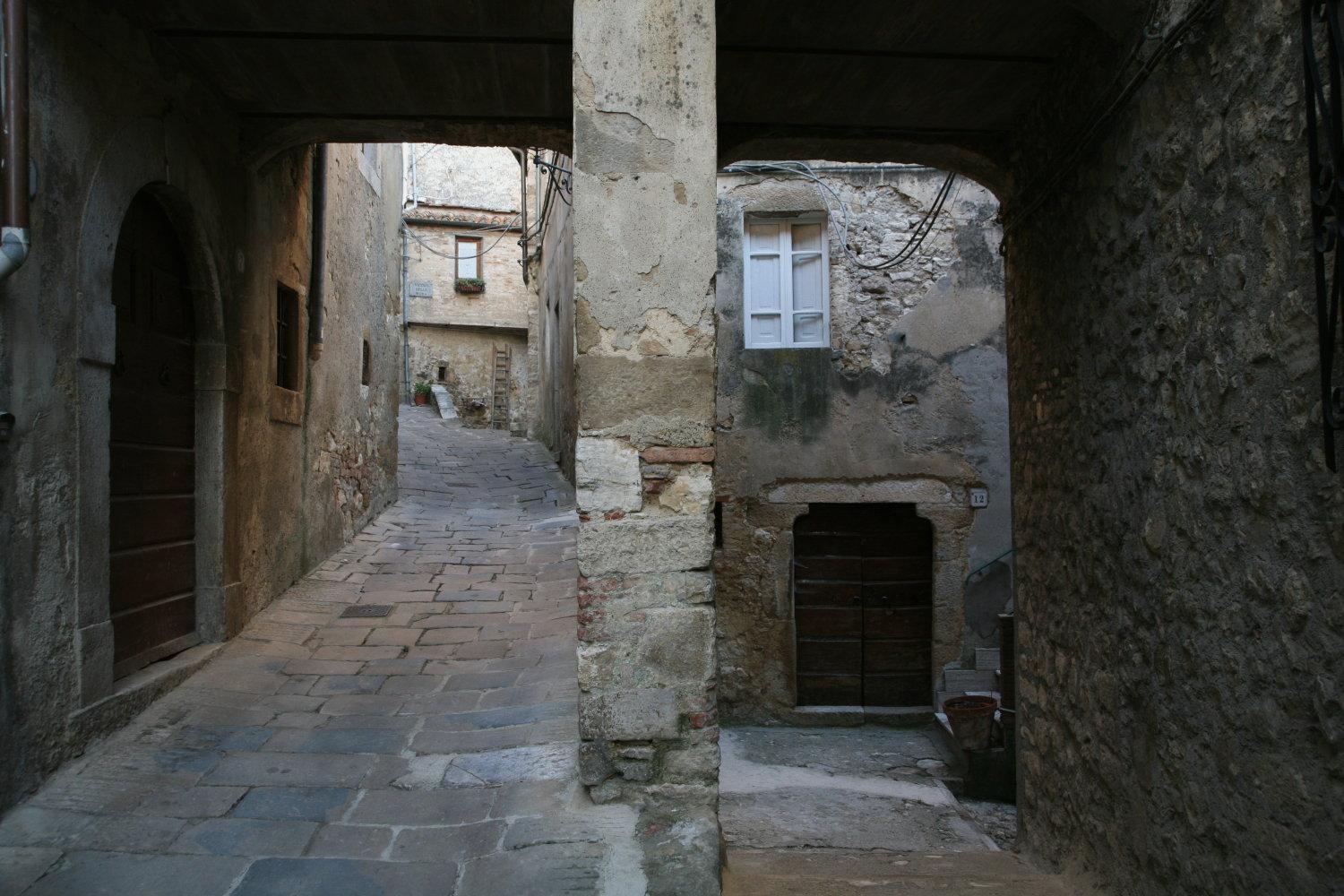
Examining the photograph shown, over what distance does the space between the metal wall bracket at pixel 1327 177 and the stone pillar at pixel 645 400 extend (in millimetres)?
1586

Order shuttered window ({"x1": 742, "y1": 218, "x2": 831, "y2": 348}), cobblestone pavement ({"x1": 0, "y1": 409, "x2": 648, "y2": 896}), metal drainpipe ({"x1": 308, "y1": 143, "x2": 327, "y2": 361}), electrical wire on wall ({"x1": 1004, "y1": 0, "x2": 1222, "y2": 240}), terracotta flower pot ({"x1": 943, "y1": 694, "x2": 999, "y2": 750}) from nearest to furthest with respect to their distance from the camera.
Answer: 1. cobblestone pavement ({"x1": 0, "y1": 409, "x2": 648, "y2": 896})
2. electrical wire on wall ({"x1": 1004, "y1": 0, "x2": 1222, "y2": 240})
3. metal drainpipe ({"x1": 308, "y1": 143, "x2": 327, "y2": 361})
4. terracotta flower pot ({"x1": 943, "y1": 694, "x2": 999, "y2": 750})
5. shuttered window ({"x1": 742, "y1": 218, "x2": 831, "y2": 348})

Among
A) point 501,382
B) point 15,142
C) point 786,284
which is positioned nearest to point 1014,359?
point 786,284

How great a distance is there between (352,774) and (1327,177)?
360cm

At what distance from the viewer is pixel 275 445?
18.2 feet

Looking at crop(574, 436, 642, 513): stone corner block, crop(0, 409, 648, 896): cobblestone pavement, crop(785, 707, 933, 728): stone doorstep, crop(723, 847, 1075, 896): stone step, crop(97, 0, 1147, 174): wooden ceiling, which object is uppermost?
crop(97, 0, 1147, 174): wooden ceiling

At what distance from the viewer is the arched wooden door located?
3955 millimetres

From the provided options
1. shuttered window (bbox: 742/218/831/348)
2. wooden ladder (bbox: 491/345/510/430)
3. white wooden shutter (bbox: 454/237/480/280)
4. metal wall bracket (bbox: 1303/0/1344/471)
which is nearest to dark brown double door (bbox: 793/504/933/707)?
shuttered window (bbox: 742/218/831/348)

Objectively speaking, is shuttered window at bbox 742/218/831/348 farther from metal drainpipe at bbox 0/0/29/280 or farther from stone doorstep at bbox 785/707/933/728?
metal drainpipe at bbox 0/0/29/280

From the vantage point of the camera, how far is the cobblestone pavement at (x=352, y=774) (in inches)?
106

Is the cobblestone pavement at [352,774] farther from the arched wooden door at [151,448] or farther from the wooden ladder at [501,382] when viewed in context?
the wooden ladder at [501,382]

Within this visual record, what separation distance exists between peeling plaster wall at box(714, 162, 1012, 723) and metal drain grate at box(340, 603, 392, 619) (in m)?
3.21

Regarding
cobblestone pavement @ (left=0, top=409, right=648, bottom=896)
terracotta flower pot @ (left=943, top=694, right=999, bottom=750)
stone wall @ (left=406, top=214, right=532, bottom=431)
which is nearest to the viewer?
cobblestone pavement @ (left=0, top=409, right=648, bottom=896)

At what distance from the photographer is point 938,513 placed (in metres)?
7.95

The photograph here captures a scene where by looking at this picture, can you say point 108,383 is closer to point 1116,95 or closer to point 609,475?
point 609,475
